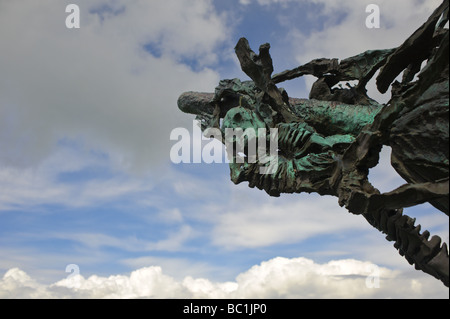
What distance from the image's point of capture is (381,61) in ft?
21.1

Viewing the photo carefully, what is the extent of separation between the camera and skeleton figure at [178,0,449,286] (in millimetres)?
4676

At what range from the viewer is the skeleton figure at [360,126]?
184 inches

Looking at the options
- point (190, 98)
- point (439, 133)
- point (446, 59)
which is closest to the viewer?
point (446, 59)

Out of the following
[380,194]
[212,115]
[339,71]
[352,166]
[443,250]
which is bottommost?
[443,250]

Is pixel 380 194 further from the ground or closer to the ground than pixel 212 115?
closer to the ground

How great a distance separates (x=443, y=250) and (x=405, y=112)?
4.99ft

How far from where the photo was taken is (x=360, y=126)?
6172 mm

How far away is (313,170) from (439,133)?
1403 mm

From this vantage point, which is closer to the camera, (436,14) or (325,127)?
(436,14)

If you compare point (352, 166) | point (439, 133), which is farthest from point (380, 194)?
point (439, 133)

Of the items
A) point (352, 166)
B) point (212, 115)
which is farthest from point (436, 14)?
point (212, 115)

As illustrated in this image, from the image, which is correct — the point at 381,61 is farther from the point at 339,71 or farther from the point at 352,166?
the point at 352,166

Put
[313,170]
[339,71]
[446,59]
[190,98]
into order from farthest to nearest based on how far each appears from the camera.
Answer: [190,98], [339,71], [313,170], [446,59]

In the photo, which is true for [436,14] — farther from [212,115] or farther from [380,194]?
[212,115]
